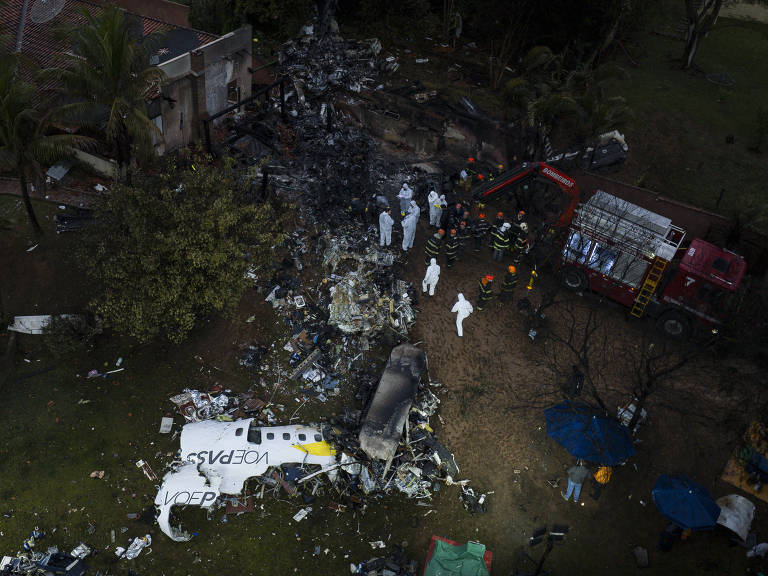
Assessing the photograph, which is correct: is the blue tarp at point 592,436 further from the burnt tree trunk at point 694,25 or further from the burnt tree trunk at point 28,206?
the burnt tree trunk at point 694,25

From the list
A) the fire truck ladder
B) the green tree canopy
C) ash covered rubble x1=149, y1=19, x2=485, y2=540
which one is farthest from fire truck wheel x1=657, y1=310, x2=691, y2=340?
the green tree canopy

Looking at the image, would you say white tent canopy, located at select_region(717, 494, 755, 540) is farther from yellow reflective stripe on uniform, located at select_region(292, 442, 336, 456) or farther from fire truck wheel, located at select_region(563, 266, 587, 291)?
yellow reflective stripe on uniform, located at select_region(292, 442, 336, 456)

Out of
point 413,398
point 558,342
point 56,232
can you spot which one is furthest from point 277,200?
point 558,342

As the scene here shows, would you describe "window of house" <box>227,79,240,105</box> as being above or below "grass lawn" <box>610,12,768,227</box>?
below

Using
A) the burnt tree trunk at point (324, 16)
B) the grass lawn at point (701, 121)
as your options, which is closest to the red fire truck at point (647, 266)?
the grass lawn at point (701, 121)

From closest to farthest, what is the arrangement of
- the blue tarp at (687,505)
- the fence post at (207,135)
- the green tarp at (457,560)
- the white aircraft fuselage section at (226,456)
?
the green tarp at (457,560)
the blue tarp at (687,505)
the white aircraft fuselage section at (226,456)
the fence post at (207,135)

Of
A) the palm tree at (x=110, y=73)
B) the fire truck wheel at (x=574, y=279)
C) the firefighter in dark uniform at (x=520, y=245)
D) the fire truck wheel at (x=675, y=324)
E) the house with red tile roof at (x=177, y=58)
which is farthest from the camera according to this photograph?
the house with red tile roof at (x=177, y=58)

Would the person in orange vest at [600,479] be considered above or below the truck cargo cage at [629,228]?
below
